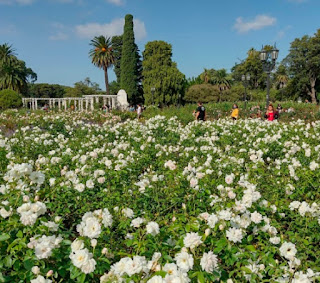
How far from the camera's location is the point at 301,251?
2320mm

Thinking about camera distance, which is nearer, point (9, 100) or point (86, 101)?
point (86, 101)

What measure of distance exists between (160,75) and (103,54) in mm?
9868

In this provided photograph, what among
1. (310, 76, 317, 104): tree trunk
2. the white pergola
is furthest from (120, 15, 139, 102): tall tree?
(310, 76, 317, 104): tree trunk

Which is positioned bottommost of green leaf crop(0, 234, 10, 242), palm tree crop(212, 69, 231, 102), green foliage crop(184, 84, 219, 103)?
green leaf crop(0, 234, 10, 242)

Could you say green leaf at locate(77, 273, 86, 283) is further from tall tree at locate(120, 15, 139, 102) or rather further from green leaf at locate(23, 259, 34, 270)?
tall tree at locate(120, 15, 139, 102)

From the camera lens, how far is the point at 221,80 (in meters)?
60.4

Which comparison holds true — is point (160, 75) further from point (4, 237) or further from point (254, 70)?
point (4, 237)

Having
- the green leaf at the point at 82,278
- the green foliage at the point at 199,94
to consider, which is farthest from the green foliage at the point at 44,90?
the green leaf at the point at 82,278

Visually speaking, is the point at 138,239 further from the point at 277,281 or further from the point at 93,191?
the point at 93,191

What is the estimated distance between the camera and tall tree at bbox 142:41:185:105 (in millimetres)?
41312

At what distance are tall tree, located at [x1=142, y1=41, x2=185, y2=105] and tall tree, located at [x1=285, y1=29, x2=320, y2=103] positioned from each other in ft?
52.4

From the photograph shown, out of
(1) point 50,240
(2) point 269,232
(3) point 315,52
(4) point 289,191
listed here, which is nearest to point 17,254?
(1) point 50,240

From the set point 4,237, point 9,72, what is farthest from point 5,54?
point 4,237

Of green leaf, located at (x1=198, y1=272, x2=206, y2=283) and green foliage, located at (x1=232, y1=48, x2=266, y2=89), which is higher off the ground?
green foliage, located at (x1=232, y1=48, x2=266, y2=89)
